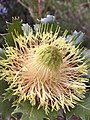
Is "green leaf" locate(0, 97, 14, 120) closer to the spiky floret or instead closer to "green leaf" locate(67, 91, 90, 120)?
the spiky floret

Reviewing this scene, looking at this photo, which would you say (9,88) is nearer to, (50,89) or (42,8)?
(50,89)

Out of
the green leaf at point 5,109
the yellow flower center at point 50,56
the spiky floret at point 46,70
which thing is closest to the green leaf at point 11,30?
the spiky floret at point 46,70

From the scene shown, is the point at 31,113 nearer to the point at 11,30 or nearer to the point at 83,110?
the point at 83,110

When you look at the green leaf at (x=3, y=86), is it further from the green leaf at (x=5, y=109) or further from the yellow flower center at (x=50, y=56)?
the yellow flower center at (x=50, y=56)

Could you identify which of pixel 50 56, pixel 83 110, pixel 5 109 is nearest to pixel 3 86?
pixel 5 109

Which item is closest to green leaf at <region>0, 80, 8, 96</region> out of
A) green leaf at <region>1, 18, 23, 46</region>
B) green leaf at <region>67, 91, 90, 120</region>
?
green leaf at <region>1, 18, 23, 46</region>

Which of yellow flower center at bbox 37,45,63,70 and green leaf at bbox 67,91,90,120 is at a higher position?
yellow flower center at bbox 37,45,63,70
